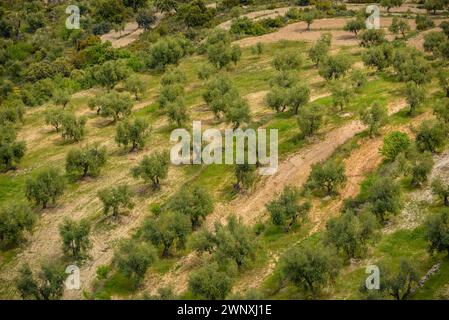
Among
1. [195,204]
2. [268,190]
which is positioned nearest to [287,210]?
[268,190]

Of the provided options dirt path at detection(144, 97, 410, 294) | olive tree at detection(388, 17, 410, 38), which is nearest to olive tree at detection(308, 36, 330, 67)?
olive tree at detection(388, 17, 410, 38)

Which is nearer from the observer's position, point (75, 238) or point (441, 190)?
point (441, 190)

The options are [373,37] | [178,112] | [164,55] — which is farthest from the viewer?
[164,55]

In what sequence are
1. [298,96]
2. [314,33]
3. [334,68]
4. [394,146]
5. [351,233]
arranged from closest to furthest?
1. [351,233]
2. [394,146]
3. [298,96]
4. [334,68]
5. [314,33]

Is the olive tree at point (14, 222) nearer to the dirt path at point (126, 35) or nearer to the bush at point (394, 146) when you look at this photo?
the bush at point (394, 146)

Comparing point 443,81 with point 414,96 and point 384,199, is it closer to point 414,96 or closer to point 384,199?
point 414,96
